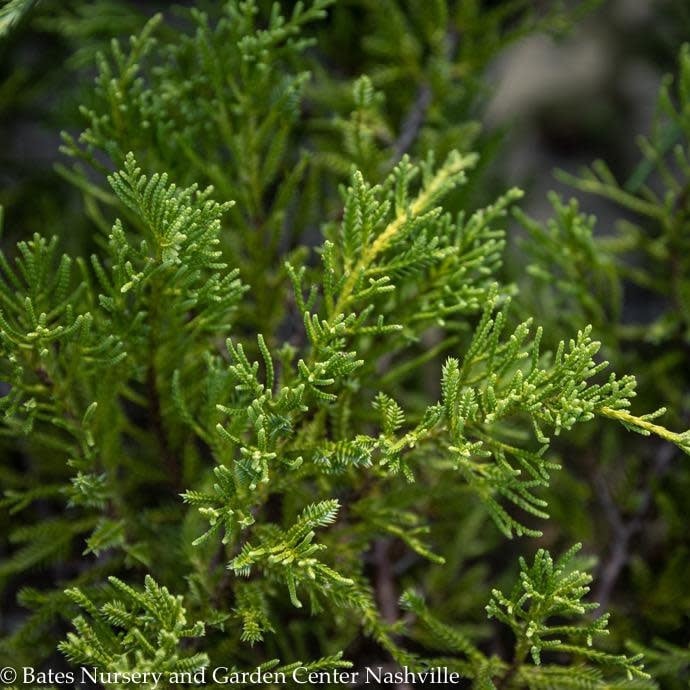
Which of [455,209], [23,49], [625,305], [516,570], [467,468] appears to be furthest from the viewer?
[625,305]

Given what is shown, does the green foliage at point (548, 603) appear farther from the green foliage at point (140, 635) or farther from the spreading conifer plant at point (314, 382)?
the green foliage at point (140, 635)

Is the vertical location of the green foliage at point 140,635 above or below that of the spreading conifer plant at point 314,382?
below

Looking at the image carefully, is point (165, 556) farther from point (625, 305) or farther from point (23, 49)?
point (625, 305)

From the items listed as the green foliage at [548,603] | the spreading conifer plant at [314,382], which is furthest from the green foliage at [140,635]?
the green foliage at [548,603]

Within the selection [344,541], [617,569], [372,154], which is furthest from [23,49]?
[617,569]

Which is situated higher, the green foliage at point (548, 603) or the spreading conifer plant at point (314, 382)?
the spreading conifer plant at point (314, 382)

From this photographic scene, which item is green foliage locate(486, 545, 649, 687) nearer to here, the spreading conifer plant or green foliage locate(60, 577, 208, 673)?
the spreading conifer plant

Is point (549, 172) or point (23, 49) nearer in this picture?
point (23, 49)

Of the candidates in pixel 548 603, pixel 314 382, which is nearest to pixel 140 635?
pixel 314 382
